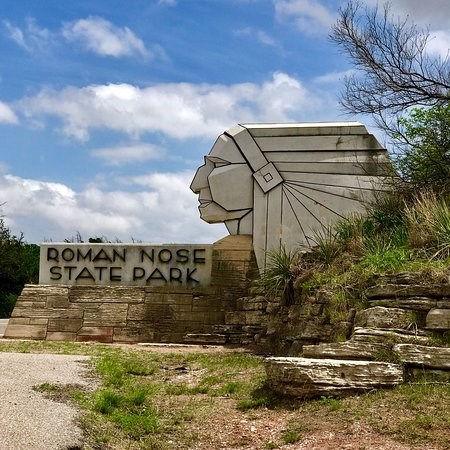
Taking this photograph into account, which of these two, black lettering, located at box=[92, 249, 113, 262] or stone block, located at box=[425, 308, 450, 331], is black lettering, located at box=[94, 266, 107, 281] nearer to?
black lettering, located at box=[92, 249, 113, 262]

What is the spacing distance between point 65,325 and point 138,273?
6.53 feet

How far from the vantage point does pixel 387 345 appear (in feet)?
27.1

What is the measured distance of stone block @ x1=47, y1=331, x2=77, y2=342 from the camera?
619 inches

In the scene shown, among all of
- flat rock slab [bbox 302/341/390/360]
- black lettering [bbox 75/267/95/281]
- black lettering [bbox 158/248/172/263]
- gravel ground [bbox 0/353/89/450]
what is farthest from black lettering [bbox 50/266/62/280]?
flat rock slab [bbox 302/341/390/360]

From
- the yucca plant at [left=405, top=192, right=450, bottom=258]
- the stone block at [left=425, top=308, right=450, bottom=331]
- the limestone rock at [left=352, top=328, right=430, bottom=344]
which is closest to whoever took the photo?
the limestone rock at [left=352, top=328, right=430, bottom=344]

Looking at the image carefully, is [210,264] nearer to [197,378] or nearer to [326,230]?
[326,230]

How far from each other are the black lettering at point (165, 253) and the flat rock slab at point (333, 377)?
8.57 metres

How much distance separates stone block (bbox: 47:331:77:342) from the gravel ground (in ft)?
18.4

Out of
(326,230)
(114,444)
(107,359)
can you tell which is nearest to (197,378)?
(107,359)

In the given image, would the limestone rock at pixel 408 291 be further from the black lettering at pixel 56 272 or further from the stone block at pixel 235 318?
the black lettering at pixel 56 272

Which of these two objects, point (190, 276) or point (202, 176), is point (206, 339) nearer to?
point (190, 276)

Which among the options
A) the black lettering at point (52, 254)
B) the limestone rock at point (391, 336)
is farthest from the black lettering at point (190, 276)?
the limestone rock at point (391, 336)

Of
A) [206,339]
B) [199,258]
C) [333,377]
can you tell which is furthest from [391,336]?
[199,258]

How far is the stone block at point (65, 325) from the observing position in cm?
1577
